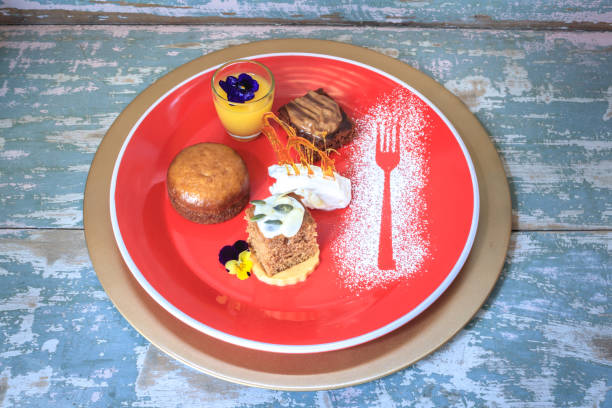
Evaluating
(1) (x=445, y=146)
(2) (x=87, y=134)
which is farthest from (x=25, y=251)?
(1) (x=445, y=146)

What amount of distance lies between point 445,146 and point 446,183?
16 cm

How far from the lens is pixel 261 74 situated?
188cm

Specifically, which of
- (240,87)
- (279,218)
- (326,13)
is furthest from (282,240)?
(326,13)

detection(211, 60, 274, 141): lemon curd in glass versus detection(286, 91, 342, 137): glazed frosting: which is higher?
detection(286, 91, 342, 137): glazed frosting

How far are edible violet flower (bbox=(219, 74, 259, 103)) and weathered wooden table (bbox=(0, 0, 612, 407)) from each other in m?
0.50

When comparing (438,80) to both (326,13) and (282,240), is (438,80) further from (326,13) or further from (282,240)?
(282,240)

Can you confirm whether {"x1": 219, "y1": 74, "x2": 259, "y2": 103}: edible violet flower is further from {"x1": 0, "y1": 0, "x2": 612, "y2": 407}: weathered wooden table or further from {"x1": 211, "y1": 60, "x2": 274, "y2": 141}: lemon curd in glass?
{"x1": 0, "y1": 0, "x2": 612, "y2": 407}: weathered wooden table

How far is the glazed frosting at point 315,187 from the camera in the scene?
166 centimetres

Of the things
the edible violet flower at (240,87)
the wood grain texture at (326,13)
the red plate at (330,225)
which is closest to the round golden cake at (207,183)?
the red plate at (330,225)

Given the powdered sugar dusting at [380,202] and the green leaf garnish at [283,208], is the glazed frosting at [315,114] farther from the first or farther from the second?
the green leaf garnish at [283,208]

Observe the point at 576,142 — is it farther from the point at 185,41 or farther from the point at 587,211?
the point at 185,41

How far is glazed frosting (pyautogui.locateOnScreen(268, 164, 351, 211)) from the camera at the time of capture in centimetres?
166

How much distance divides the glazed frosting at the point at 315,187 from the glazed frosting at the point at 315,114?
0.17 metres

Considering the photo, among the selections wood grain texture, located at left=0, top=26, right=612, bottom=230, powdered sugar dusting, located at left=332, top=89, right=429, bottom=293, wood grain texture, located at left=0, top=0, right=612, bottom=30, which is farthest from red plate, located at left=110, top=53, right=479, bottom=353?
wood grain texture, located at left=0, top=0, right=612, bottom=30
